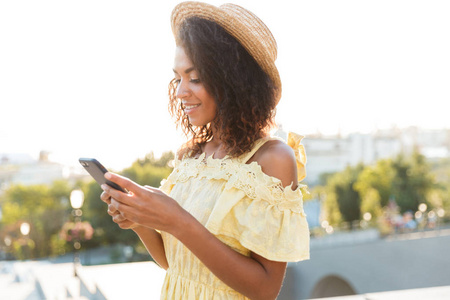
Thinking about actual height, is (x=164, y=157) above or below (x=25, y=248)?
above

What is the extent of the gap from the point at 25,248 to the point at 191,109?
118ft

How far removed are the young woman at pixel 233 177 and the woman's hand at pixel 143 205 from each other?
0.10 feet

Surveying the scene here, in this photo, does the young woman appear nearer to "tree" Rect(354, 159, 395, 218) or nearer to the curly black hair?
the curly black hair

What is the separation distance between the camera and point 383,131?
172 ft

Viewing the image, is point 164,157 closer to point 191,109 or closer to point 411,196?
point 411,196

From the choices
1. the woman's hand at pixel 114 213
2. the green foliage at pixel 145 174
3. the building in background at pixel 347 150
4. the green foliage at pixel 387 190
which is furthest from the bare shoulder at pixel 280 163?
the building in background at pixel 347 150

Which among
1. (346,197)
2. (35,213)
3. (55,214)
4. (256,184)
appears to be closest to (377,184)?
(346,197)

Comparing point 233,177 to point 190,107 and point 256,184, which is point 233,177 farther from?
point 190,107

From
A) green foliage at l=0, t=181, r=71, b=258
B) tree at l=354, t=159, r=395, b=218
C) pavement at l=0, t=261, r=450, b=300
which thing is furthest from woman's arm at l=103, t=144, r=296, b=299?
green foliage at l=0, t=181, r=71, b=258

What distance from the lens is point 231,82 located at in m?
1.04

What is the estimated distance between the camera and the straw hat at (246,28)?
3.42 feet

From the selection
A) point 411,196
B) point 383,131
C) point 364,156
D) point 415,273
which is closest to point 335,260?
point 415,273

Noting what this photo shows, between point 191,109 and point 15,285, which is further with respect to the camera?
point 15,285

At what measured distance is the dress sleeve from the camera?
0.97m
